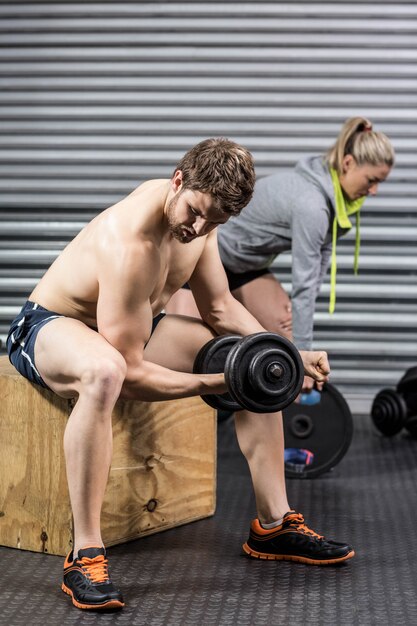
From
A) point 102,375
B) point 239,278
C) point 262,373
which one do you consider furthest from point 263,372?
point 239,278

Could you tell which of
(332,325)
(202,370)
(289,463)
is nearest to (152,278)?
(202,370)

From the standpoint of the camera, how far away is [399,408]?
389cm

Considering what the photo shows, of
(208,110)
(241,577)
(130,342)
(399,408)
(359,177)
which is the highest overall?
(208,110)

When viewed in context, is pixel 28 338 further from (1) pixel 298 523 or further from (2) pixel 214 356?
(1) pixel 298 523

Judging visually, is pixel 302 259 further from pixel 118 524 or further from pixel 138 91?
pixel 138 91

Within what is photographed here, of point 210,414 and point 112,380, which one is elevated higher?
point 112,380

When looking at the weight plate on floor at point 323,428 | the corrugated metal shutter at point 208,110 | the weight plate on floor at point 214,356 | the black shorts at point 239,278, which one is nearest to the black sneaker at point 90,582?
the weight plate on floor at point 214,356

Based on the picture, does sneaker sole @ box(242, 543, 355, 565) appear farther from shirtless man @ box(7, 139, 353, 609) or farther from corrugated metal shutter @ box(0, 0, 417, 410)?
corrugated metal shutter @ box(0, 0, 417, 410)

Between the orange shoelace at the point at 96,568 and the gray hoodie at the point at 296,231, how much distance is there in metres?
1.26

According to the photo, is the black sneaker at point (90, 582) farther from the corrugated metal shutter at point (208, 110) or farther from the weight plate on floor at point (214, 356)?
the corrugated metal shutter at point (208, 110)

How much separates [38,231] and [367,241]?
1553 millimetres

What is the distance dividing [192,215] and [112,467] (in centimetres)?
78

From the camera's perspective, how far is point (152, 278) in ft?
6.96

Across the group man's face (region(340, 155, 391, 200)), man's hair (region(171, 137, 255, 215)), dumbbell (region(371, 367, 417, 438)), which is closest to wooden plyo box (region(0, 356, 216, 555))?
man's hair (region(171, 137, 255, 215))
